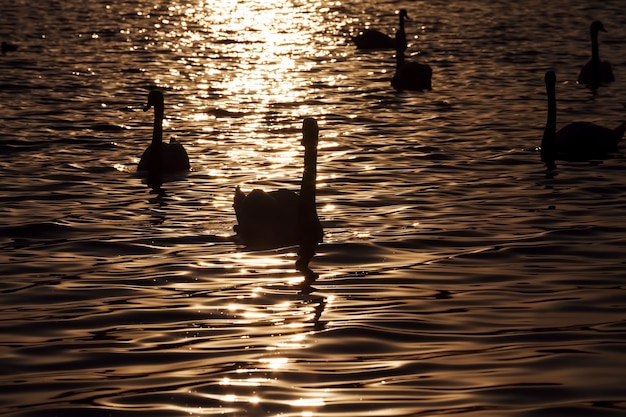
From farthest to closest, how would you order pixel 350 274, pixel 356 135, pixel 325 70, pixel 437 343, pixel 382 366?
1. pixel 325 70
2. pixel 356 135
3. pixel 350 274
4. pixel 437 343
5. pixel 382 366

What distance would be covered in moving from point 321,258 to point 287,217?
4.16 ft

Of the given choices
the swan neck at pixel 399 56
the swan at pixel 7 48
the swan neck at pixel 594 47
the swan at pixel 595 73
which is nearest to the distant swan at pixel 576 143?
the swan at pixel 595 73

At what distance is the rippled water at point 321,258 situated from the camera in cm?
1027

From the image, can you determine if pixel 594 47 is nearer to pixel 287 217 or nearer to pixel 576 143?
pixel 576 143

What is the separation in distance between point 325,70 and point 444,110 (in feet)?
29.2

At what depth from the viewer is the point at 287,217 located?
16266 millimetres

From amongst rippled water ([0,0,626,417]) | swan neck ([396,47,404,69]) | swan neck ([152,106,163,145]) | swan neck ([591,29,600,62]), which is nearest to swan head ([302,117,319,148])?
rippled water ([0,0,626,417])

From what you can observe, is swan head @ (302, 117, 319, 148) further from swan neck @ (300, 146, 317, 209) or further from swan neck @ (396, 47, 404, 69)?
swan neck @ (396, 47, 404, 69)

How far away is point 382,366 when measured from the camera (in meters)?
10.7

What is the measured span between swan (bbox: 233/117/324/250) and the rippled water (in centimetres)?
30

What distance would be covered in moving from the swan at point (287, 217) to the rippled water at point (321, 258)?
0.30m

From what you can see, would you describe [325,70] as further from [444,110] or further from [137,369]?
[137,369]

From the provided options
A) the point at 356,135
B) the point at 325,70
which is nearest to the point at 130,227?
the point at 356,135

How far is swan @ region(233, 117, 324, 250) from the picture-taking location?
1591 centimetres
